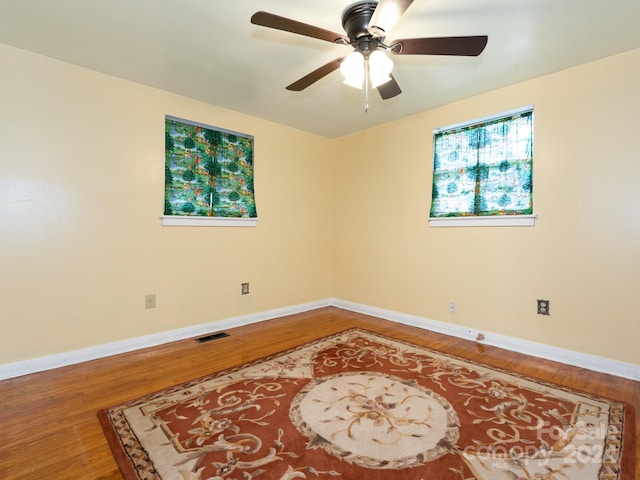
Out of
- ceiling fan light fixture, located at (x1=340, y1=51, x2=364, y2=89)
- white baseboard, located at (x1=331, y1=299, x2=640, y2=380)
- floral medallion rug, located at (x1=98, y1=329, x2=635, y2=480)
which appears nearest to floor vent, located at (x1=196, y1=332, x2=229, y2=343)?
floral medallion rug, located at (x1=98, y1=329, x2=635, y2=480)

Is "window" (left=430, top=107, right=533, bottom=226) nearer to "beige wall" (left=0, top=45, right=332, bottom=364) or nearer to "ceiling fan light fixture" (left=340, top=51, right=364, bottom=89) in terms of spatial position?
"ceiling fan light fixture" (left=340, top=51, right=364, bottom=89)

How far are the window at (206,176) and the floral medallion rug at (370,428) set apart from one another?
5.58 feet

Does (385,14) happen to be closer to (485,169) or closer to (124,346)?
(485,169)

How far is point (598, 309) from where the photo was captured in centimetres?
252

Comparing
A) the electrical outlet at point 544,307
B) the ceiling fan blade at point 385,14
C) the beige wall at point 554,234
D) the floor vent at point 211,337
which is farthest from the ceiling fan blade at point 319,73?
the electrical outlet at point 544,307

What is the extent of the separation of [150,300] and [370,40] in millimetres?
2852

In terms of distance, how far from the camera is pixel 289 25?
162cm

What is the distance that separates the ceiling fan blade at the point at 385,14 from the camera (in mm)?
1440

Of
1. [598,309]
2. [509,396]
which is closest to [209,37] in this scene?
[509,396]

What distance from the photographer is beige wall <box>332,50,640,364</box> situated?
Result: 2426 millimetres

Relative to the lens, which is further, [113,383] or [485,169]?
[485,169]

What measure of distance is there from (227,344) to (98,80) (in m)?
2.61

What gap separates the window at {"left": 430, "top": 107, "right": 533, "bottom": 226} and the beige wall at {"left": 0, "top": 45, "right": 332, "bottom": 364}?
217 cm

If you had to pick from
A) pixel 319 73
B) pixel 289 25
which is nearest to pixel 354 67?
pixel 319 73
